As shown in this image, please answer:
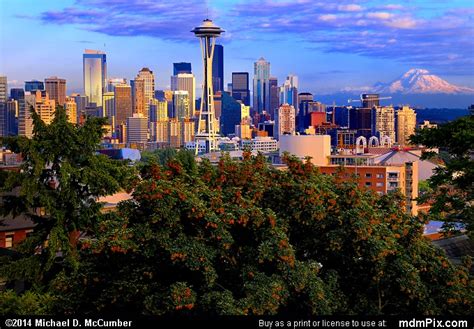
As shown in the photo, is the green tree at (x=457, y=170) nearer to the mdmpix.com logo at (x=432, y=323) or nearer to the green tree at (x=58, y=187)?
the mdmpix.com logo at (x=432, y=323)

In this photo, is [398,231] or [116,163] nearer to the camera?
[398,231]

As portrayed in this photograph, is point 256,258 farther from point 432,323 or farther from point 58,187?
point 58,187

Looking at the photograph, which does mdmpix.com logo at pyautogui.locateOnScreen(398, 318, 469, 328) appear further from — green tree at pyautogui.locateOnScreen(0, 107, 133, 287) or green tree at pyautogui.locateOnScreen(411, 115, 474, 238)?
green tree at pyautogui.locateOnScreen(0, 107, 133, 287)

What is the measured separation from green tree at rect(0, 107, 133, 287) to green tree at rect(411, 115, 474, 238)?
767cm

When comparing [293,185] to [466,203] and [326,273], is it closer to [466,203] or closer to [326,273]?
[326,273]

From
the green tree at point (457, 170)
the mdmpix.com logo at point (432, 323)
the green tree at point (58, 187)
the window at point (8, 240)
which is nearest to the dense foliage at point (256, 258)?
the green tree at point (457, 170)

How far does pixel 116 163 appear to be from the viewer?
74.1ft

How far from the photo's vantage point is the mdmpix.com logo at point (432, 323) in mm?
10344

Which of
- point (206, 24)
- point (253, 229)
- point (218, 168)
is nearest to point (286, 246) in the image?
point (253, 229)

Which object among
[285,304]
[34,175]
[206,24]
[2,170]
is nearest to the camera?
[285,304]

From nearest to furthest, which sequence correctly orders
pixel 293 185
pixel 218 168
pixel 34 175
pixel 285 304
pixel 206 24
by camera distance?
1. pixel 285 304
2. pixel 293 185
3. pixel 218 168
4. pixel 34 175
5. pixel 206 24

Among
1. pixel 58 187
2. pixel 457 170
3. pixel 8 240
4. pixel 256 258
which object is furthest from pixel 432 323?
pixel 8 240

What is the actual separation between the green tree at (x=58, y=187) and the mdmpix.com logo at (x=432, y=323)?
36.8ft

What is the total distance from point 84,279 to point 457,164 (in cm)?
690
